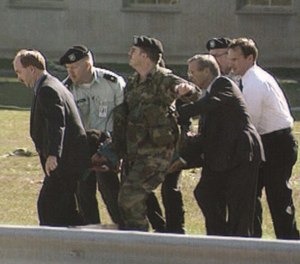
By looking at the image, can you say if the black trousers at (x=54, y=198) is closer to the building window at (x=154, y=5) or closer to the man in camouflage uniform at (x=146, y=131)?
the man in camouflage uniform at (x=146, y=131)

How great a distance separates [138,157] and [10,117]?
11.6 m

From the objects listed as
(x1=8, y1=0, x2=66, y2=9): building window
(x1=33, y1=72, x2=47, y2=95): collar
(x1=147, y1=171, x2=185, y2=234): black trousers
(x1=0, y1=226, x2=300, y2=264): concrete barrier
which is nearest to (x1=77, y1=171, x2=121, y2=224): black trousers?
(x1=147, y1=171, x2=185, y2=234): black trousers

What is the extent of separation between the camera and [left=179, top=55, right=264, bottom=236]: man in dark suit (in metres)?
9.04

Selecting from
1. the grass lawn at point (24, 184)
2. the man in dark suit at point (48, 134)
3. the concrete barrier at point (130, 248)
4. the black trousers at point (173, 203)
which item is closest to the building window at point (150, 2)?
the grass lawn at point (24, 184)

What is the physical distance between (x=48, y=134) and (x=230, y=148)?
1444 mm

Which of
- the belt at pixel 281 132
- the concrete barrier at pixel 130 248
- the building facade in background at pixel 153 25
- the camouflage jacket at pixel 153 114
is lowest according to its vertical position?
the building facade in background at pixel 153 25

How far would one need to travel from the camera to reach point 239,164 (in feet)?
29.8

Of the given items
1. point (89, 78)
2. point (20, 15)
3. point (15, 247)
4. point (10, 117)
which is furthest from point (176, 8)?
point (15, 247)

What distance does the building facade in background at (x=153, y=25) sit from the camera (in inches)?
1266

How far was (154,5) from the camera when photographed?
3231cm

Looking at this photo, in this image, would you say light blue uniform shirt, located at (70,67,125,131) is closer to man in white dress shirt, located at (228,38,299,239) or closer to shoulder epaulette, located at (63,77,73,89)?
shoulder epaulette, located at (63,77,73,89)

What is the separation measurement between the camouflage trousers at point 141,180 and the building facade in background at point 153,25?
22767mm

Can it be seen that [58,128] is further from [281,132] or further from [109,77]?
[281,132]

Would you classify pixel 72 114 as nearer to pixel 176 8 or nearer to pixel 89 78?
pixel 89 78
